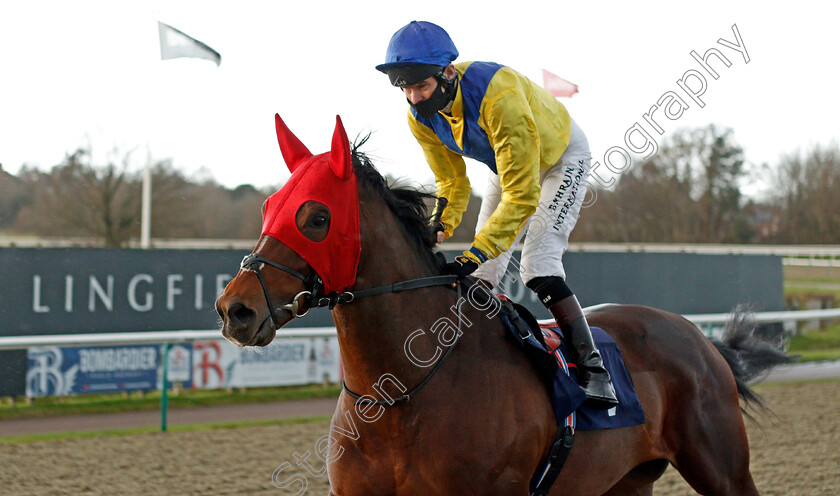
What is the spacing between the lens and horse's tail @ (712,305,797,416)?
11.2ft

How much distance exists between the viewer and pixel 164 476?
4.82 metres

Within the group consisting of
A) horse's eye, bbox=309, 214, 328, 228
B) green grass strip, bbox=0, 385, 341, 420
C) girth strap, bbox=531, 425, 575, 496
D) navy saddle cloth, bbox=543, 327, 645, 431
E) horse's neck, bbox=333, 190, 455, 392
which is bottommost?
green grass strip, bbox=0, 385, 341, 420

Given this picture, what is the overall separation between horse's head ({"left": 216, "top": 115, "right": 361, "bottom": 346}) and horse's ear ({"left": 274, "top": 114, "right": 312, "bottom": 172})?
0.10 metres

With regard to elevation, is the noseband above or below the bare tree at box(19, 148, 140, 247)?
below

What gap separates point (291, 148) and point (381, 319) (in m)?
0.58

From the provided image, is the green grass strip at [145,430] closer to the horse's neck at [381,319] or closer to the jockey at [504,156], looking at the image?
the jockey at [504,156]

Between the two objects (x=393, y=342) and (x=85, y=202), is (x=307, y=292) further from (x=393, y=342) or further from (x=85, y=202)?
(x=85, y=202)

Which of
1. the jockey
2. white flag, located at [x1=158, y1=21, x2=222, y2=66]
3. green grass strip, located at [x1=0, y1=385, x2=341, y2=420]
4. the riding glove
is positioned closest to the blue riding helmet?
the jockey

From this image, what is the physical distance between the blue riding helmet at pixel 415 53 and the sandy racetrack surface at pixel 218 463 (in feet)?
9.12

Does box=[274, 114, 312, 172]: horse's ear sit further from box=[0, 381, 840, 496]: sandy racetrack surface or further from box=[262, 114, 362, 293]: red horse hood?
box=[0, 381, 840, 496]: sandy racetrack surface

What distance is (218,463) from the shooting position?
5.18 metres

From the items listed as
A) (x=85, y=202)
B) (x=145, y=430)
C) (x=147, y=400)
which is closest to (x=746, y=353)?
(x=145, y=430)

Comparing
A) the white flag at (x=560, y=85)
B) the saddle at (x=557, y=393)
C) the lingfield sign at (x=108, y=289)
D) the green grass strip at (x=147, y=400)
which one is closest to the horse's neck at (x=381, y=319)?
the saddle at (x=557, y=393)

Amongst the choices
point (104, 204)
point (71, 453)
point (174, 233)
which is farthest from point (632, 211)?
point (71, 453)
